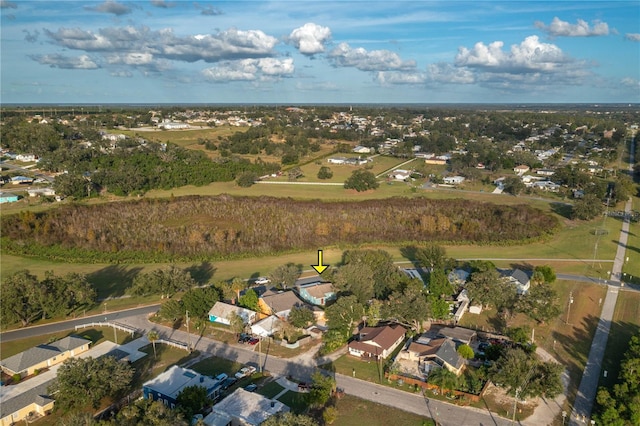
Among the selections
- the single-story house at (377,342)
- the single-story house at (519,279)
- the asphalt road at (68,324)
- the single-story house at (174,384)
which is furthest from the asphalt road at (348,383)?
the single-story house at (519,279)

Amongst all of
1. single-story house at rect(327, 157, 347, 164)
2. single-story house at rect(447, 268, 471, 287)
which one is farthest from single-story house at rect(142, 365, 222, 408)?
single-story house at rect(327, 157, 347, 164)

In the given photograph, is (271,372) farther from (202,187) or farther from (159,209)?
(202,187)

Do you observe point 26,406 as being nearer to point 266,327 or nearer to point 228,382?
point 228,382

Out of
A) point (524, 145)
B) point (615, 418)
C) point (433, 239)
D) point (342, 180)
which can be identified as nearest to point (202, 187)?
point (342, 180)

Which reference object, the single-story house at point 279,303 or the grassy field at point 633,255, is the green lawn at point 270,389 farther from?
the grassy field at point 633,255

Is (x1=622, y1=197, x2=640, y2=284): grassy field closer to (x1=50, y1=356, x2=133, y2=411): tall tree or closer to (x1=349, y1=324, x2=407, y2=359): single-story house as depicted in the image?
(x1=349, y1=324, x2=407, y2=359): single-story house
